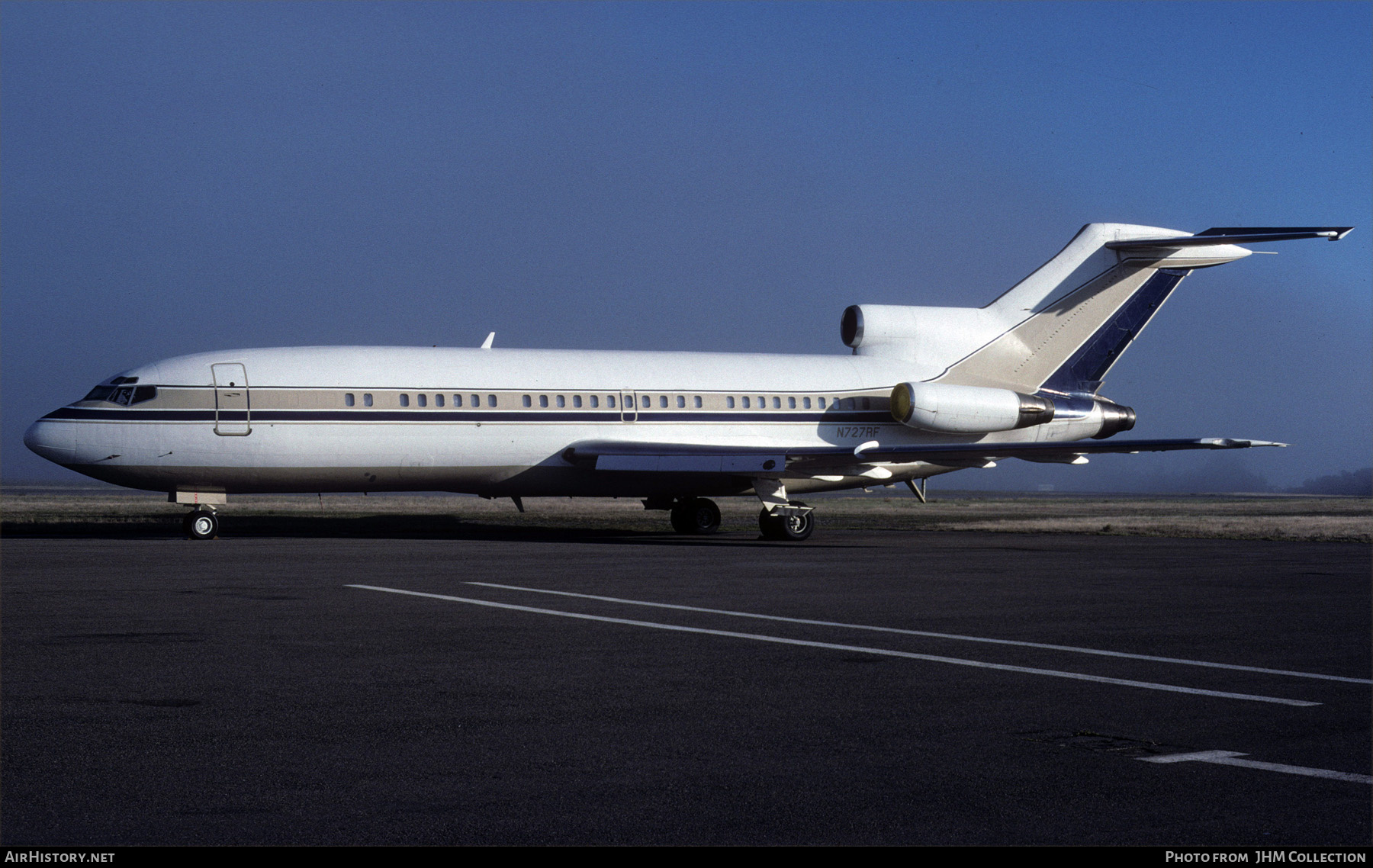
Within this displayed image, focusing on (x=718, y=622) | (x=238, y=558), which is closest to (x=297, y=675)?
(x=718, y=622)

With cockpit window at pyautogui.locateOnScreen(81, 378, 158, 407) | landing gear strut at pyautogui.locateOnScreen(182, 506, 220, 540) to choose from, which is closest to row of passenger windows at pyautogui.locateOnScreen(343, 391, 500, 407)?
landing gear strut at pyautogui.locateOnScreen(182, 506, 220, 540)

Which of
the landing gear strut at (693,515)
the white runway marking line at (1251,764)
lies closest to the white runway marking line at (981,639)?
the white runway marking line at (1251,764)

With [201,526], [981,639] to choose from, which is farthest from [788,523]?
[981,639]

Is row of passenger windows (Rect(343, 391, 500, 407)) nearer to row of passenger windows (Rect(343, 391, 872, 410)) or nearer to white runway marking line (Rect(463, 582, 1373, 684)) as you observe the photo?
row of passenger windows (Rect(343, 391, 872, 410))

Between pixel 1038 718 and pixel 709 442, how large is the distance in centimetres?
2133

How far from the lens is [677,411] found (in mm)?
28781

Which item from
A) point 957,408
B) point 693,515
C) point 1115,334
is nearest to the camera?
point 957,408

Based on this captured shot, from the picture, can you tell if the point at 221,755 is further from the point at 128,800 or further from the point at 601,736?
the point at 601,736

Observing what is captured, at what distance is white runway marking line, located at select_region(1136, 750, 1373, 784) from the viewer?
243 inches

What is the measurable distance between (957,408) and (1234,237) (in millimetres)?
7477

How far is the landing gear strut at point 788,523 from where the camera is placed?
91.4 feet

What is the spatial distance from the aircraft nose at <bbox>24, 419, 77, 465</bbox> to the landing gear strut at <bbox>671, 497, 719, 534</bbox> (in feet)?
44.8

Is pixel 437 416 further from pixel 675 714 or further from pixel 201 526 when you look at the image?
pixel 675 714

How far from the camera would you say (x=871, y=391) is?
30.8 m
